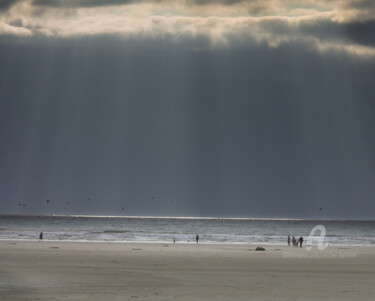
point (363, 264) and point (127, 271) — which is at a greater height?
point (363, 264)

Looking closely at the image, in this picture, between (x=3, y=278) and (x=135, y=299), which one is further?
(x=3, y=278)

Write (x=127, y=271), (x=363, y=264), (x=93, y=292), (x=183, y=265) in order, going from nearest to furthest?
1. (x=93, y=292)
2. (x=127, y=271)
3. (x=183, y=265)
4. (x=363, y=264)

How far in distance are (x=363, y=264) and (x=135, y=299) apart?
27.6 metres

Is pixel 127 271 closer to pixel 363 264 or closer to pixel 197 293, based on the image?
pixel 197 293

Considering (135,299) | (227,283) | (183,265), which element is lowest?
(135,299)

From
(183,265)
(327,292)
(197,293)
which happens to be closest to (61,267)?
(183,265)

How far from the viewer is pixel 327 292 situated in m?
27.3

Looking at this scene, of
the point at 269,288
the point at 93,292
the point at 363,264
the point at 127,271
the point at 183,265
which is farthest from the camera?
the point at 363,264

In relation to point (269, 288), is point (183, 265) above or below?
above

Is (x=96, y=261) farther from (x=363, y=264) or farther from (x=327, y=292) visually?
(x=327, y=292)

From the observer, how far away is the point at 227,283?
1208 inches

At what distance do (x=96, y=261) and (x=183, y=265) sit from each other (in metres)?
6.08

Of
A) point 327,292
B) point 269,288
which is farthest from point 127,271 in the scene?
point 327,292

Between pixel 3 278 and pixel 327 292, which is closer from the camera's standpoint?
pixel 327 292
